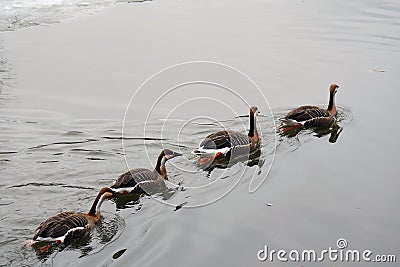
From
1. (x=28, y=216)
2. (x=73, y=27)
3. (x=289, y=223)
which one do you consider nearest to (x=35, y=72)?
(x=73, y=27)

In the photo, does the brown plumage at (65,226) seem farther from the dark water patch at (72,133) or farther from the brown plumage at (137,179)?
the dark water patch at (72,133)

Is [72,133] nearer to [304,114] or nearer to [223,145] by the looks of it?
[223,145]

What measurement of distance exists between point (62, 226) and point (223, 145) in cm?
346

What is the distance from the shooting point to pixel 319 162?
9.23 metres

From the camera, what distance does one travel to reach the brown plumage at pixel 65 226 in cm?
657

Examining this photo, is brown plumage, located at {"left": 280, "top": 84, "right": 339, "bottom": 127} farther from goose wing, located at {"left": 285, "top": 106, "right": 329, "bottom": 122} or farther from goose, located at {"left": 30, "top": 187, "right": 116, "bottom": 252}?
goose, located at {"left": 30, "top": 187, "right": 116, "bottom": 252}

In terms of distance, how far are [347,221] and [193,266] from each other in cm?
231

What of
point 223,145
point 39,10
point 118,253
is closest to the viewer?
point 118,253

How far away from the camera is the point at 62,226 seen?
263 inches

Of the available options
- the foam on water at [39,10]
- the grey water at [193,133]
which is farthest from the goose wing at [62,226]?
the foam on water at [39,10]

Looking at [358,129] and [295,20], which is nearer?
→ [358,129]

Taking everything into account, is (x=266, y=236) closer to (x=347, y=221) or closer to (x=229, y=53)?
(x=347, y=221)

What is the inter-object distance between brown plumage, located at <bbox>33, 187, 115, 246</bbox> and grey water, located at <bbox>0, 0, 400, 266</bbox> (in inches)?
5.4

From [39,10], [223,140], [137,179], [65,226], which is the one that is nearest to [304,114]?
[223,140]
